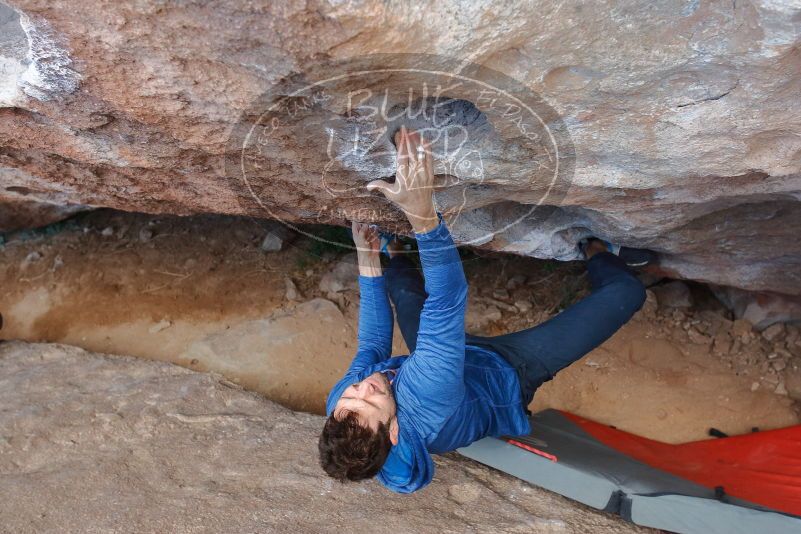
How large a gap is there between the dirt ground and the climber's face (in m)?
1.34

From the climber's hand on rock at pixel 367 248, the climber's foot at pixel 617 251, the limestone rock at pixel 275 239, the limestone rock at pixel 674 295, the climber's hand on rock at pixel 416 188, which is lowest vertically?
the limestone rock at pixel 275 239

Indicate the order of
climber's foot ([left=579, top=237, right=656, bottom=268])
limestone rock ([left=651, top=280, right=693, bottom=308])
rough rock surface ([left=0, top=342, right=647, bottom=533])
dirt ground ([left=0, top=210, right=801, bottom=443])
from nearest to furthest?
rough rock surface ([left=0, top=342, right=647, bottom=533]) < climber's foot ([left=579, top=237, right=656, bottom=268]) < dirt ground ([left=0, top=210, right=801, bottom=443]) < limestone rock ([left=651, top=280, right=693, bottom=308])

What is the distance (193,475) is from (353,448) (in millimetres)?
927

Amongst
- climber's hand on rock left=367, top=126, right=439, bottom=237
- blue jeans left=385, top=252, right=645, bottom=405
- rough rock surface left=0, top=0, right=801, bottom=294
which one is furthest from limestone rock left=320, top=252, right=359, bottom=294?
climber's hand on rock left=367, top=126, right=439, bottom=237

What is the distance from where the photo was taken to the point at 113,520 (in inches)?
90.5

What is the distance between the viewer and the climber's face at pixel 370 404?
201cm

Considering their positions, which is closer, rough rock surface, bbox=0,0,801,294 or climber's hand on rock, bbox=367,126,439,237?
rough rock surface, bbox=0,0,801,294

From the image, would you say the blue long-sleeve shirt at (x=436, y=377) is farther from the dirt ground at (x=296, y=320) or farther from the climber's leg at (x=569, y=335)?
the dirt ground at (x=296, y=320)

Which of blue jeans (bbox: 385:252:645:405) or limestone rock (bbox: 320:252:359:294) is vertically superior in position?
blue jeans (bbox: 385:252:645:405)

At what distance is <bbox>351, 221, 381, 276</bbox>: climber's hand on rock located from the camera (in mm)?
2436

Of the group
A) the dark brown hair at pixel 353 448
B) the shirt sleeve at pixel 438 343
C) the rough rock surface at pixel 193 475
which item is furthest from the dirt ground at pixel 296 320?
the shirt sleeve at pixel 438 343

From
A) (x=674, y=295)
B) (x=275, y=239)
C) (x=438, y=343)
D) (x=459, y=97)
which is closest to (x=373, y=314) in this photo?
(x=438, y=343)

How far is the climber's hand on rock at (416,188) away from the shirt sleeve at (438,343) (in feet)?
0.15

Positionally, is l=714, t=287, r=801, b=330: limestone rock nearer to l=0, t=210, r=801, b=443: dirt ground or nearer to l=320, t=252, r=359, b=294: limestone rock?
l=0, t=210, r=801, b=443: dirt ground
